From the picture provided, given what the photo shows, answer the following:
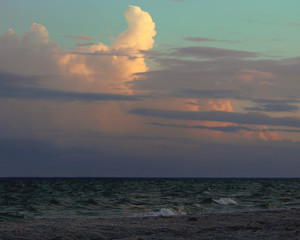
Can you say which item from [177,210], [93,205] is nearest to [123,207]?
[93,205]

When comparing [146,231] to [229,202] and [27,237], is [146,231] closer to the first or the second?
[27,237]

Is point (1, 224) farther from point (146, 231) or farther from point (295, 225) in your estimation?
point (295, 225)

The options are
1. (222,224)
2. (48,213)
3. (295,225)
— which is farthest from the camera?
(48,213)

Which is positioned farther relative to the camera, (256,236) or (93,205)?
(93,205)

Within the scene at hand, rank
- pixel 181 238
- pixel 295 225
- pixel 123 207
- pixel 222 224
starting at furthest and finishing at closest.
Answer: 1. pixel 123 207
2. pixel 222 224
3. pixel 295 225
4. pixel 181 238

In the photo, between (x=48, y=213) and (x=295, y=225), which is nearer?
(x=295, y=225)

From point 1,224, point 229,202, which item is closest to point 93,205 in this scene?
point 229,202

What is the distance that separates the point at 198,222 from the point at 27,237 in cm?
751

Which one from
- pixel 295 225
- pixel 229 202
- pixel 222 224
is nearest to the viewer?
pixel 295 225

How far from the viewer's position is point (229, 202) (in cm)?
3516

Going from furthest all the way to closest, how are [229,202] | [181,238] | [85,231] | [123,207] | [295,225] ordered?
[229,202] → [123,207] → [295,225] → [85,231] → [181,238]

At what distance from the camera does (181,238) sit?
43.8ft

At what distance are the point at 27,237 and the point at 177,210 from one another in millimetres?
15461

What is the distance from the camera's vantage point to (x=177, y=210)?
28234 mm
